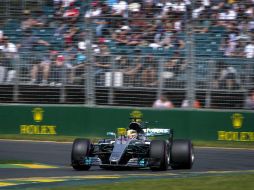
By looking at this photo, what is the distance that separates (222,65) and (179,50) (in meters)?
1.34

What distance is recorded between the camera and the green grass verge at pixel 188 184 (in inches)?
367

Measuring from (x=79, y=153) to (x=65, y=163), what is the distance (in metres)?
1.77

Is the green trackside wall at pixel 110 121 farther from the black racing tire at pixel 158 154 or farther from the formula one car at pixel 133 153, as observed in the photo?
the black racing tire at pixel 158 154

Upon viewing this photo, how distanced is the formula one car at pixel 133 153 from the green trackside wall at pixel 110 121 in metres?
6.74

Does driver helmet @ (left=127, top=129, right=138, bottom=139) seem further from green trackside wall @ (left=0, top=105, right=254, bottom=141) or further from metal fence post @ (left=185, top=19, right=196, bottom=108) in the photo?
green trackside wall @ (left=0, top=105, right=254, bottom=141)

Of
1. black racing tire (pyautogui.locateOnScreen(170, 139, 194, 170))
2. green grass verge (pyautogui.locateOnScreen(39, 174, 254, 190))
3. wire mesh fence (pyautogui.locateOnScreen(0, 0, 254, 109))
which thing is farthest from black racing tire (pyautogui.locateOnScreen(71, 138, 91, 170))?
wire mesh fence (pyautogui.locateOnScreen(0, 0, 254, 109))

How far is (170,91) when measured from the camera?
19484 millimetres

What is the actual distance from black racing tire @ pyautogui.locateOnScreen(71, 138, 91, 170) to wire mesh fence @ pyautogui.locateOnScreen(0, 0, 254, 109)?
720 centimetres

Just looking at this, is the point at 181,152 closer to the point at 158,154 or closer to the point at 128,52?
the point at 158,154

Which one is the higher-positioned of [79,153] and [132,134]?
[132,134]

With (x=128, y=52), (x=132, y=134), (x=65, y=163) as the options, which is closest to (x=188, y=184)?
(x=132, y=134)

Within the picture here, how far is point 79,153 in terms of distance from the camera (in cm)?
1240

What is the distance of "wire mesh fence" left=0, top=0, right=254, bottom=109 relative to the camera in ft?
62.7

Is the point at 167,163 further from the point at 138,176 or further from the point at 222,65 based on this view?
the point at 222,65
